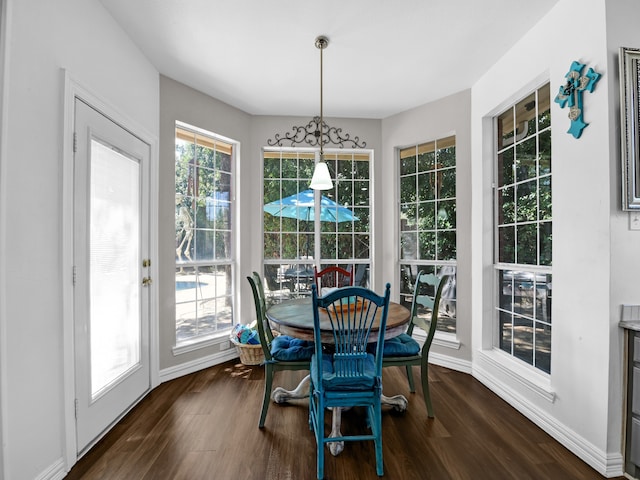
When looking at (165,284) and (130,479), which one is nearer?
(130,479)

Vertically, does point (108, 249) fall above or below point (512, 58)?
below

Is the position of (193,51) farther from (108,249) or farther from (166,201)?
(108,249)

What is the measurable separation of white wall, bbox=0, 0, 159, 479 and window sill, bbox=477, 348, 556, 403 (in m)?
2.99

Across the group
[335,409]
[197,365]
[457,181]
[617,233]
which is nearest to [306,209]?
[457,181]

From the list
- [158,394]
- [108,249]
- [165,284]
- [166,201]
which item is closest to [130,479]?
[158,394]

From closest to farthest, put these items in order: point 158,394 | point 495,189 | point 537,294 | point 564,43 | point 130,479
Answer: point 130,479 → point 564,43 → point 537,294 → point 158,394 → point 495,189

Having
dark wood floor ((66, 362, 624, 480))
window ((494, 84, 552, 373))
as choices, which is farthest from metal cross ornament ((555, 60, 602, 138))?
dark wood floor ((66, 362, 624, 480))

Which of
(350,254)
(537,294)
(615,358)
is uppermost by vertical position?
(350,254)

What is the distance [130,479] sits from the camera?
70.7 inches

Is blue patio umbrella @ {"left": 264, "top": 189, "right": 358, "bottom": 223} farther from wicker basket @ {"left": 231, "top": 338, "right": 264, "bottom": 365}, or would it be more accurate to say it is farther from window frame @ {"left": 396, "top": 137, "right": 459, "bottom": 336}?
wicker basket @ {"left": 231, "top": 338, "right": 264, "bottom": 365}

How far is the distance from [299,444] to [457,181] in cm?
277

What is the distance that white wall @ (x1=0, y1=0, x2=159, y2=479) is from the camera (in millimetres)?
1533

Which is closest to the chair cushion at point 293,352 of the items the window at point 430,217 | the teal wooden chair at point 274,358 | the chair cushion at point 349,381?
the teal wooden chair at point 274,358

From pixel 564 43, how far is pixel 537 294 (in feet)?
5.68
